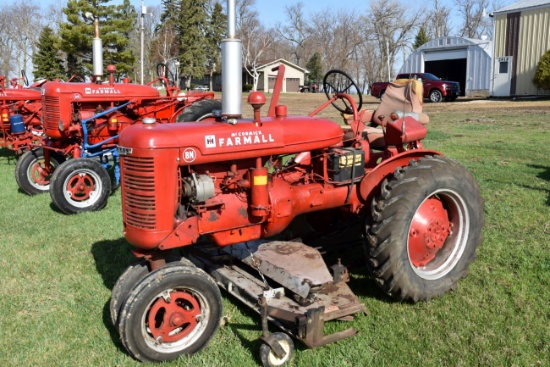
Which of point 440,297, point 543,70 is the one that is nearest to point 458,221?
point 440,297

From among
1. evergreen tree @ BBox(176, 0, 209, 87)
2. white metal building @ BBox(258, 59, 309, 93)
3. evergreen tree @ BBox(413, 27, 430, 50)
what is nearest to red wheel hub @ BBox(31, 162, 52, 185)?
evergreen tree @ BBox(176, 0, 209, 87)

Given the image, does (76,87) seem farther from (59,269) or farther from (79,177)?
(59,269)

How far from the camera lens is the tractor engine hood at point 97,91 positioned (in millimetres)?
7488

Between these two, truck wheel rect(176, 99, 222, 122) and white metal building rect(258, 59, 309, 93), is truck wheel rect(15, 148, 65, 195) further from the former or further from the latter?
white metal building rect(258, 59, 309, 93)

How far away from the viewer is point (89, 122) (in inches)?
295

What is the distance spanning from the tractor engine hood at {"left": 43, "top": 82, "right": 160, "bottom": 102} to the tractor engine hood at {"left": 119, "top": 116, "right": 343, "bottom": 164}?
4747mm

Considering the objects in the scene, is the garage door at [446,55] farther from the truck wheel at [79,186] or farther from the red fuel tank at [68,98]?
the truck wheel at [79,186]

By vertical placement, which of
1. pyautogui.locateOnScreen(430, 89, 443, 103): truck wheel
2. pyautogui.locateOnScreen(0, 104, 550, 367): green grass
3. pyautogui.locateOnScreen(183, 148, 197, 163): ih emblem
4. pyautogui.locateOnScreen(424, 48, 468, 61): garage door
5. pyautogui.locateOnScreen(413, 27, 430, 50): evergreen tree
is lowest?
pyautogui.locateOnScreen(0, 104, 550, 367): green grass

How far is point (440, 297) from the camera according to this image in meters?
3.80

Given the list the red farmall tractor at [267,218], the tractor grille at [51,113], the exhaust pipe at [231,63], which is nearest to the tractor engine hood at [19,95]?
the tractor grille at [51,113]

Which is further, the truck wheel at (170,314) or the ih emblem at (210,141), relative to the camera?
the ih emblem at (210,141)

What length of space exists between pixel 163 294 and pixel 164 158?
786 mm

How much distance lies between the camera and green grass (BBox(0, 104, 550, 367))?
3.15 meters

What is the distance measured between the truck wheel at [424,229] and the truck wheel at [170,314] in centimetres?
114
